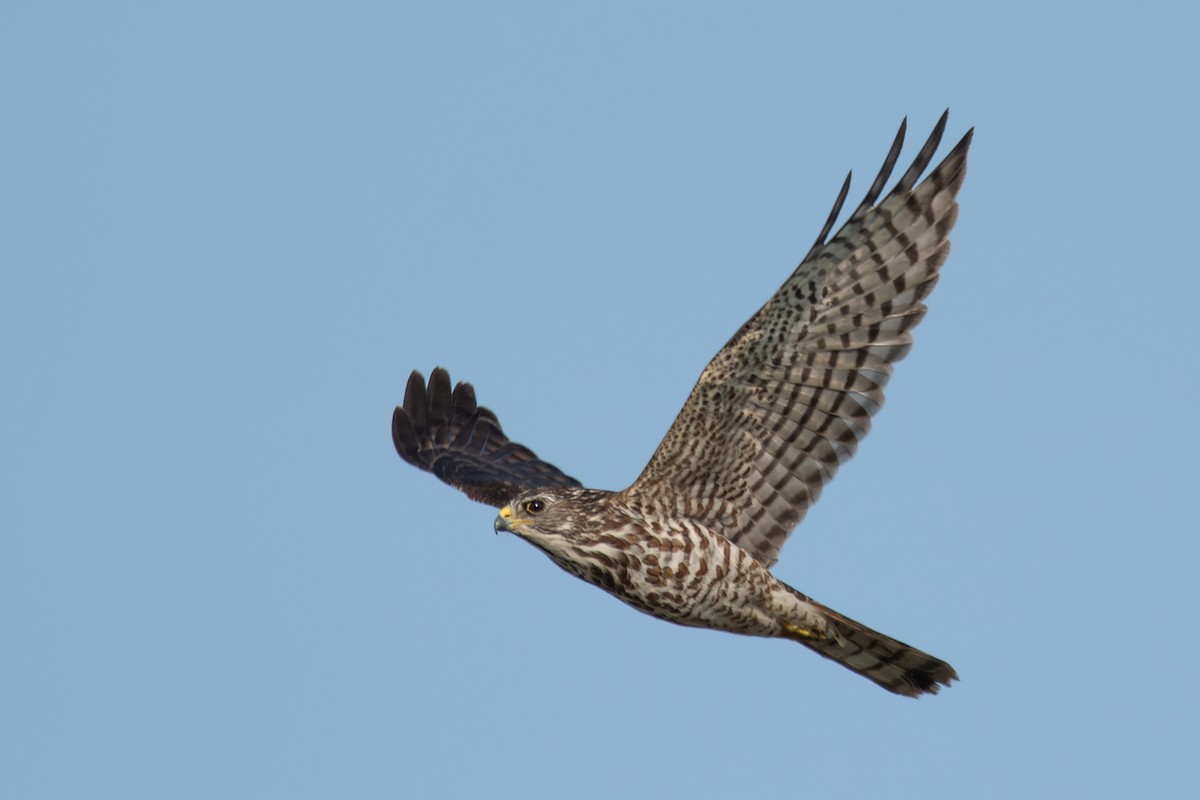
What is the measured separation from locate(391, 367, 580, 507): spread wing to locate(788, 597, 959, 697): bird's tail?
331 centimetres

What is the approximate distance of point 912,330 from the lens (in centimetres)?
1082

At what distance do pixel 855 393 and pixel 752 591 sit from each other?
134cm

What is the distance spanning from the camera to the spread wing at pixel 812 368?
35.0ft

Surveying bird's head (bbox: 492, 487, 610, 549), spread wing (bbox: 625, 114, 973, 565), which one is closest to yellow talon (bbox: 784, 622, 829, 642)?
spread wing (bbox: 625, 114, 973, 565)

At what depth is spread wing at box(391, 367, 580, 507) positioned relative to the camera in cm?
1440

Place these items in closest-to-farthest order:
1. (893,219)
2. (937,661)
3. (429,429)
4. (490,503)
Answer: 1. (893,219)
2. (937,661)
3. (490,503)
4. (429,429)

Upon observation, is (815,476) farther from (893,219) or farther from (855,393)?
(893,219)

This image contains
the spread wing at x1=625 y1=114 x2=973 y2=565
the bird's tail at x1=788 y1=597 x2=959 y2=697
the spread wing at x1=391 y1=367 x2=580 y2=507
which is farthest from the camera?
the spread wing at x1=391 y1=367 x2=580 y2=507

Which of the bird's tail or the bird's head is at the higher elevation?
the bird's head

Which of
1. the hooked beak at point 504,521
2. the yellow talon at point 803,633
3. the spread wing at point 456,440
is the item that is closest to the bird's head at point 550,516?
the hooked beak at point 504,521

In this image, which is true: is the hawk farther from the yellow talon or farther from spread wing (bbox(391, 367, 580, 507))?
spread wing (bbox(391, 367, 580, 507))

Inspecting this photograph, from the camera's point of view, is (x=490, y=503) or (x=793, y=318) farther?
(x=490, y=503)

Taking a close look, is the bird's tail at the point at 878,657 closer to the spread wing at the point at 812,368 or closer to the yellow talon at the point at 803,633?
the yellow talon at the point at 803,633

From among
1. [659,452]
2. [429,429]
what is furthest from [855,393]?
[429,429]
